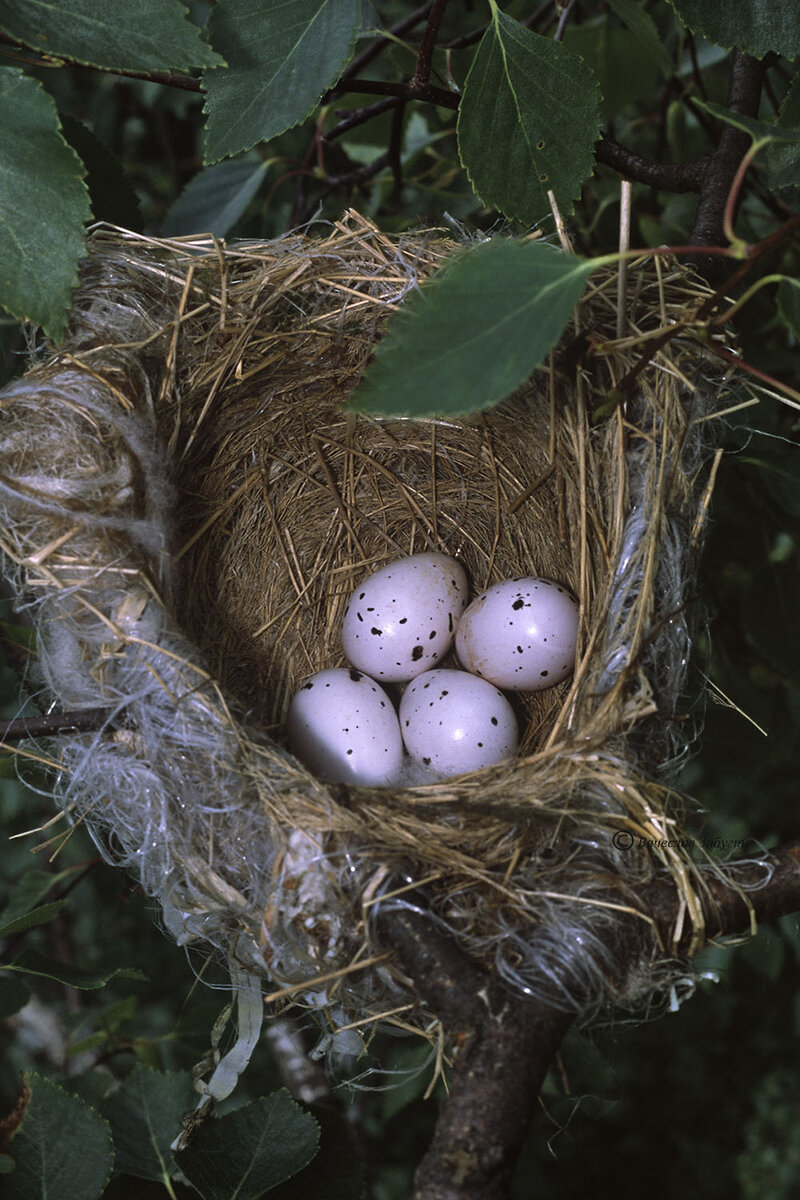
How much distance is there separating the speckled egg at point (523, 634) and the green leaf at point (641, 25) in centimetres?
62

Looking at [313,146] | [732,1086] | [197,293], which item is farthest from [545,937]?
[732,1086]

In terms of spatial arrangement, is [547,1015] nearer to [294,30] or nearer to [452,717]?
[452,717]

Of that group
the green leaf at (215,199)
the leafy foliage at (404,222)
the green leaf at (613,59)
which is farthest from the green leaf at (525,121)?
the green leaf at (215,199)

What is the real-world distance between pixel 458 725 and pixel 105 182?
727 millimetres

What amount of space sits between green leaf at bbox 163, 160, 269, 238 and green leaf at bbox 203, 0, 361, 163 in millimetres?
488

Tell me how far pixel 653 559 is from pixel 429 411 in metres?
0.39

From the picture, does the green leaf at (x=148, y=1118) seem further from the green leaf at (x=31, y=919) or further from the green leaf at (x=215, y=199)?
the green leaf at (x=215, y=199)

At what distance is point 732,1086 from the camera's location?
269 centimetres

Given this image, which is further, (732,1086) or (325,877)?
(732,1086)

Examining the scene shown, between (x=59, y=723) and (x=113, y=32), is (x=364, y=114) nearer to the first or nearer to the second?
(x=113, y=32)

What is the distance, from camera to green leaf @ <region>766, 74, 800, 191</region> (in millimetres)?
800

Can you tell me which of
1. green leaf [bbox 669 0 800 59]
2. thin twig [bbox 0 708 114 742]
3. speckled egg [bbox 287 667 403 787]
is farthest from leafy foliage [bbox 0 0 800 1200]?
speckled egg [bbox 287 667 403 787]

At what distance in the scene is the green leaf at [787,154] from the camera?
0.80m

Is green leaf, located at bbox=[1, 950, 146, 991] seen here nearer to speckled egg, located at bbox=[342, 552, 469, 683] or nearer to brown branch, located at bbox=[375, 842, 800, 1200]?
brown branch, located at bbox=[375, 842, 800, 1200]
